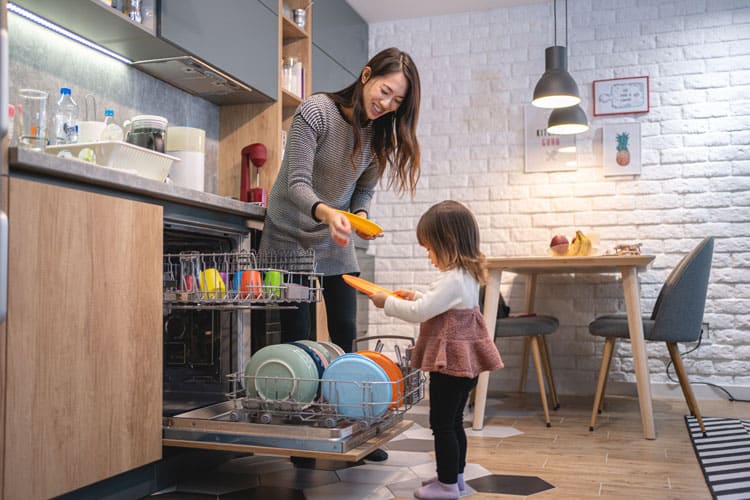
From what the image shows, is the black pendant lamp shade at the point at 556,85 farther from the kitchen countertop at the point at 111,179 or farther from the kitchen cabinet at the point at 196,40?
the kitchen countertop at the point at 111,179

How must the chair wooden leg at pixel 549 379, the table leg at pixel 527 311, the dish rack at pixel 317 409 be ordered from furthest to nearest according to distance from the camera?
the table leg at pixel 527 311 < the chair wooden leg at pixel 549 379 < the dish rack at pixel 317 409

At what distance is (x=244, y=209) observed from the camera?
221 cm

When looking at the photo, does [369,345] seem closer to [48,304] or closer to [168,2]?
[168,2]

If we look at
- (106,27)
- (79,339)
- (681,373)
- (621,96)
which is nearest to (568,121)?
(621,96)

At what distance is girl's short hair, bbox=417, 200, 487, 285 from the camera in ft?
6.43

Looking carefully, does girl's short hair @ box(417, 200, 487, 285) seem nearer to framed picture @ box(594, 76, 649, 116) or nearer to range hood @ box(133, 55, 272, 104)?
range hood @ box(133, 55, 272, 104)

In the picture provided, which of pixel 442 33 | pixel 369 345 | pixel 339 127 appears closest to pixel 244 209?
pixel 339 127

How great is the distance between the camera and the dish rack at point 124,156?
1.82m

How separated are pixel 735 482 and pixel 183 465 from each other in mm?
1635

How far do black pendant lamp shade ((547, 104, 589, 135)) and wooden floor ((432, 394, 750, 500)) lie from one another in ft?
4.77

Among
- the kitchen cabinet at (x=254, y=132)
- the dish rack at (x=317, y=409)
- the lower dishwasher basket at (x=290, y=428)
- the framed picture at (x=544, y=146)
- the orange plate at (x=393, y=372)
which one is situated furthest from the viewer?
the framed picture at (x=544, y=146)

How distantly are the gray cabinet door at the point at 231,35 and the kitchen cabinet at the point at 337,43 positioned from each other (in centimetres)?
52

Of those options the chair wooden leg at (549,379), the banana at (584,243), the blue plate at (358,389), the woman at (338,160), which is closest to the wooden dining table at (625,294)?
the banana at (584,243)

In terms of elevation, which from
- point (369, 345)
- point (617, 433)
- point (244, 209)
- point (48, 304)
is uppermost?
point (244, 209)
